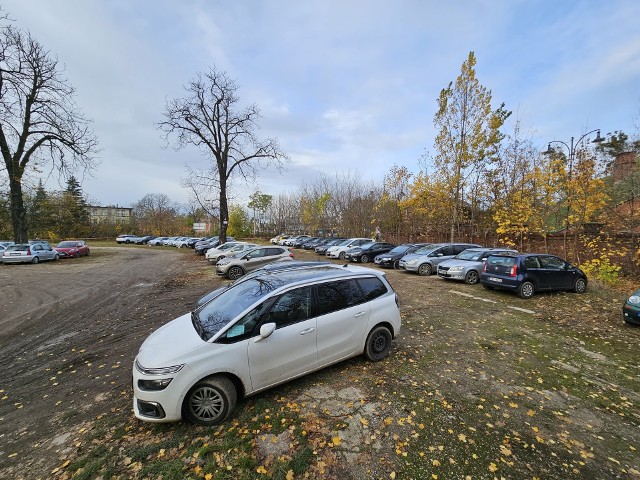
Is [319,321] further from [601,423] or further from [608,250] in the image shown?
[608,250]

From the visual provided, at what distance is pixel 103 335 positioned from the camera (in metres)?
6.62

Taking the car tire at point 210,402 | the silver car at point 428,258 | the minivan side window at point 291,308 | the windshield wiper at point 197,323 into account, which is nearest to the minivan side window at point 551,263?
the silver car at point 428,258

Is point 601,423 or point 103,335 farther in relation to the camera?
point 103,335

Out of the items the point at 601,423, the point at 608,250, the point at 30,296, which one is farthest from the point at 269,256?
the point at 608,250

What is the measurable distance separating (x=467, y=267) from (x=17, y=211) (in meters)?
33.9

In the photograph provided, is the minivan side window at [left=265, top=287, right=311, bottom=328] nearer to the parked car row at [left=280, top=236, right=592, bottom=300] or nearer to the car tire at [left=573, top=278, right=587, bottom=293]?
the parked car row at [left=280, top=236, right=592, bottom=300]

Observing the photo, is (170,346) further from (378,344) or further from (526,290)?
(526,290)

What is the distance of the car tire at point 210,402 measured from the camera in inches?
132

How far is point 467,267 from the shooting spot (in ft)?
41.5

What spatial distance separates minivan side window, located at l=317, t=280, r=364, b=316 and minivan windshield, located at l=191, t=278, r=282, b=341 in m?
0.72

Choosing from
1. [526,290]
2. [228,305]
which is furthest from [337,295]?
[526,290]

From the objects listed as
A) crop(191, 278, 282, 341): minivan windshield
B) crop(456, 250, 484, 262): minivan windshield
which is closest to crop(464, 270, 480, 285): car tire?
crop(456, 250, 484, 262): minivan windshield

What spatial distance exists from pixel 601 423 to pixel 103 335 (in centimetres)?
917

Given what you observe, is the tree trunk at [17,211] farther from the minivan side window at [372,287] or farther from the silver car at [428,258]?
the minivan side window at [372,287]
